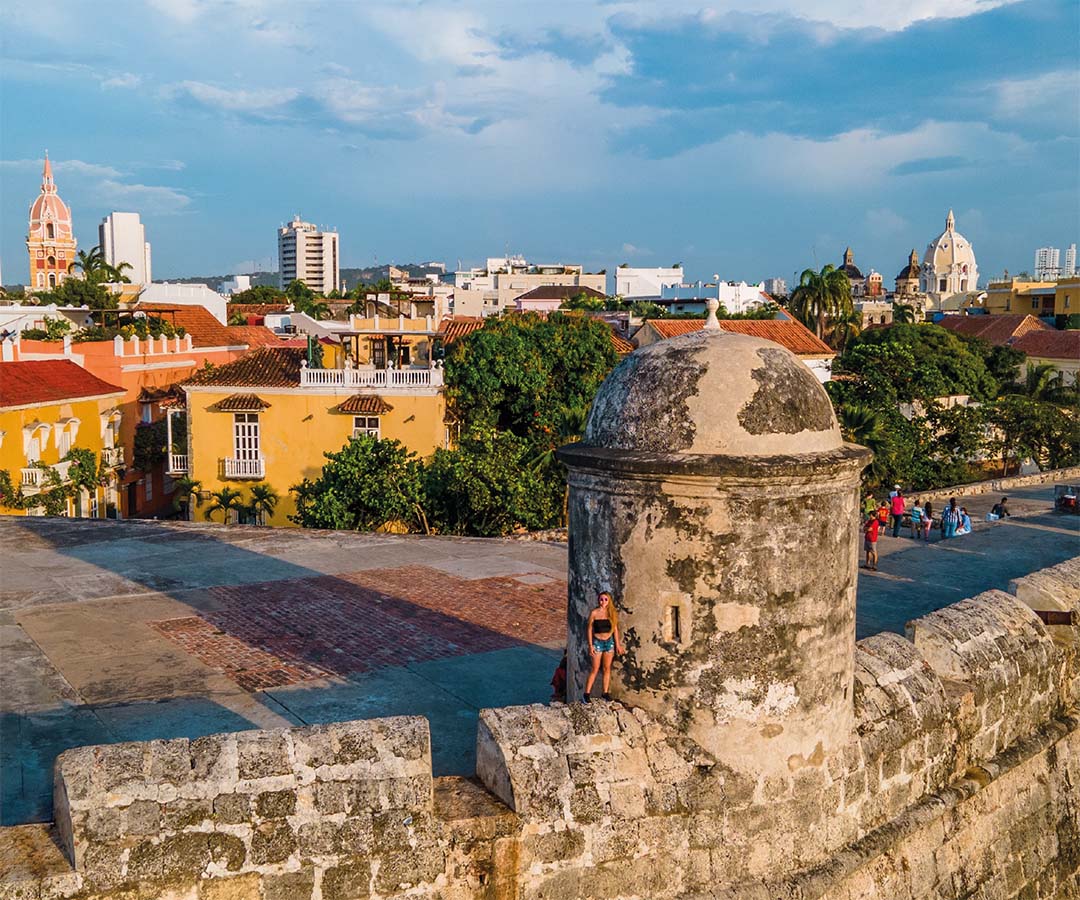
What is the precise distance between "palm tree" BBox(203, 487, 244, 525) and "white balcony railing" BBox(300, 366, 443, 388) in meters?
3.84

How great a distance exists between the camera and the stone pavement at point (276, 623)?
746 cm

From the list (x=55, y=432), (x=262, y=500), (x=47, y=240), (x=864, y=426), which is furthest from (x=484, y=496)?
(x=47, y=240)

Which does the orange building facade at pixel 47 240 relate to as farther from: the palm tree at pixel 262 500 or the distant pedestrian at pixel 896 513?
the distant pedestrian at pixel 896 513

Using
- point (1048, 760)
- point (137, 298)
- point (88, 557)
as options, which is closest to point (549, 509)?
point (88, 557)

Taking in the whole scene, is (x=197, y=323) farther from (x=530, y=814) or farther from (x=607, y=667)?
(x=530, y=814)

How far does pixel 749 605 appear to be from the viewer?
480 cm

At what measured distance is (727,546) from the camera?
15.6 feet

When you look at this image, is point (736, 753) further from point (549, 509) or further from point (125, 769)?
point (549, 509)

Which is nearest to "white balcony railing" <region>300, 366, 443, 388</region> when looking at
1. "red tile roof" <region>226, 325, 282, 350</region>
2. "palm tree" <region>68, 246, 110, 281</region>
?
"red tile roof" <region>226, 325, 282, 350</region>

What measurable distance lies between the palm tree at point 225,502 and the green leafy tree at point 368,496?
982 centimetres

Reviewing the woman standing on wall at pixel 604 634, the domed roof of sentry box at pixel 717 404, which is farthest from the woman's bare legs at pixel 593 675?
the domed roof of sentry box at pixel 717 404

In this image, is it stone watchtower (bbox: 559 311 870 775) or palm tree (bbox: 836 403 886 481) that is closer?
stone watchtower (bbox: 559 311 870 775)

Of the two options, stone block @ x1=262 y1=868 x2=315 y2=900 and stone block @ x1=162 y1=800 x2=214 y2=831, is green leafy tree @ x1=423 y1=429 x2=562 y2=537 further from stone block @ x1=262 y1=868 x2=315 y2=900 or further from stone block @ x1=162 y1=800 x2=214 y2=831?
stone block @ x1=162 y1=800 x2=214 y2=831

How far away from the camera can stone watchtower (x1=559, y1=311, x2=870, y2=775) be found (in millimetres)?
4766
